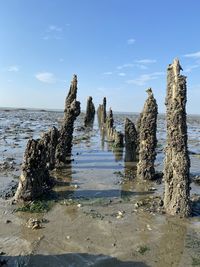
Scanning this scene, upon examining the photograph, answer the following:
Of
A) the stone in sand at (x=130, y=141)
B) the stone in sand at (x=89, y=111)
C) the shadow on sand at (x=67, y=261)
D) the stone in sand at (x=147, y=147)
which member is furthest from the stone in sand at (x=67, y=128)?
the stone in sand at (x=89, y=111)

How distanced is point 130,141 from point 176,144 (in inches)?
317

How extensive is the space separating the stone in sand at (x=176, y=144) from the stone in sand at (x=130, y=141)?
7.65 m

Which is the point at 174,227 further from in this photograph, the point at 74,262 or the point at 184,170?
the point at 74,262

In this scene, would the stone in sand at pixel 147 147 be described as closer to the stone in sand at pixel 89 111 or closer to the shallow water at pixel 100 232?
the shallow water at pixel 100 232

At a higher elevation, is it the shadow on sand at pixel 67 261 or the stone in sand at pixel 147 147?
the stone in sand at pixel 147 147

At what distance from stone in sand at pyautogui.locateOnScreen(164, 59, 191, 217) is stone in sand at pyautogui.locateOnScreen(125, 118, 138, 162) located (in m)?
7.65

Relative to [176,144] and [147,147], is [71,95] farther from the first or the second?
[176,144]

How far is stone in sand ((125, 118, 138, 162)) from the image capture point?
18562mm

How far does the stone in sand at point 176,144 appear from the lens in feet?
34.1

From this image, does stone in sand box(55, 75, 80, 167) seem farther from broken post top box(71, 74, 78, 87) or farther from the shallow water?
the shallow water

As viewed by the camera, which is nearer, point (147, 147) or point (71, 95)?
point (147, 147)

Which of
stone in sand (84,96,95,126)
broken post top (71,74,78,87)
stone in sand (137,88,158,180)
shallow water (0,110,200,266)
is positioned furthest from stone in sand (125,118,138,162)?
stone in sand (84,96,95,126)

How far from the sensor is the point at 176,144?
1065cm

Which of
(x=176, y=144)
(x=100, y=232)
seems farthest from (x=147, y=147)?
(x=100, y=232)
